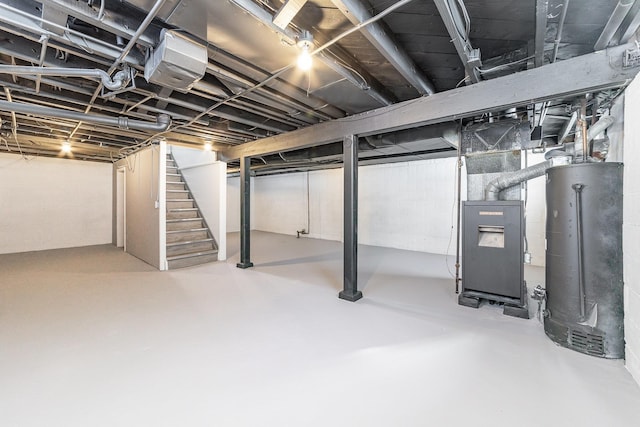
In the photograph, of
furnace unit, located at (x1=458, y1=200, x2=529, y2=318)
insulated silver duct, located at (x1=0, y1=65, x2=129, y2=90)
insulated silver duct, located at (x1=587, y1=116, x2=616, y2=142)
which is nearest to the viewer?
insulated silver duct, located at (x1=0, y1=65, x2=129, y2=90)

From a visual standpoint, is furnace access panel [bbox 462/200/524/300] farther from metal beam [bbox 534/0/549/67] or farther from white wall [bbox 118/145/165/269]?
white wall [bbox 118/145/165/269]

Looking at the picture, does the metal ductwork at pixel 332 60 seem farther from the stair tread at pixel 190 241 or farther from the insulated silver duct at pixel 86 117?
the stair tread at pixel 190 241

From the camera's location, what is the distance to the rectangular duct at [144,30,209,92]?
5.82 feet

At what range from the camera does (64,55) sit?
2258mm

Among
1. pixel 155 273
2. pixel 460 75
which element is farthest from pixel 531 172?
pixel 155 273

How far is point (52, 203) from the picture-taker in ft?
21.1

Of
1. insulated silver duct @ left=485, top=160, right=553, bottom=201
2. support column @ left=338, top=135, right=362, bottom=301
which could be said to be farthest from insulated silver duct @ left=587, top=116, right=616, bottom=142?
support column @ left=338, top=135, right=362, bottom=301

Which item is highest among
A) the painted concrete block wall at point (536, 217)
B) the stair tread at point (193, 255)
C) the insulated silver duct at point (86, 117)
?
the insulated silver duct at point (86, 117)

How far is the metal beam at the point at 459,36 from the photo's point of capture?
1509 mm

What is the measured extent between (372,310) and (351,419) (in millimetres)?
1532

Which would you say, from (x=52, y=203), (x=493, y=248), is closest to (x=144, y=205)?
(x=52, y=203)

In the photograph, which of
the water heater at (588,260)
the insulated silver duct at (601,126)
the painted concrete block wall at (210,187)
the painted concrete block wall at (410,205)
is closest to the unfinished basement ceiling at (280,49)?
the insulated silver duct at (601,126)

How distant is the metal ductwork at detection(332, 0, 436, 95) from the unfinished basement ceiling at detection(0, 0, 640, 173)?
0.4 inches

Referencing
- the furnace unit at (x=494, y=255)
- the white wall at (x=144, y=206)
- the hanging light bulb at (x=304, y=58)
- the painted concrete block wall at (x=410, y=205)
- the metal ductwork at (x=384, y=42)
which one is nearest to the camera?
the metal ductwork at (x=384, y=42)
